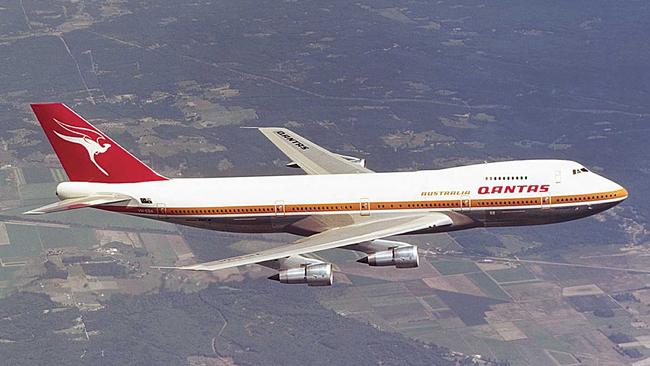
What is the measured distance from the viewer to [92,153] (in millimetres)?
93625

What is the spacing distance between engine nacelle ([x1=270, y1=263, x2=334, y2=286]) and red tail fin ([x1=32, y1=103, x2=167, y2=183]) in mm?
17064

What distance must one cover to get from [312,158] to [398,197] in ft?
51.9

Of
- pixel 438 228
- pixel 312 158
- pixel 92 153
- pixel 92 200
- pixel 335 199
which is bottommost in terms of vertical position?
pixel 92 200

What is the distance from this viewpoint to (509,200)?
87.1 m

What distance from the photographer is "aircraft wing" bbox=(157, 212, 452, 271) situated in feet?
272

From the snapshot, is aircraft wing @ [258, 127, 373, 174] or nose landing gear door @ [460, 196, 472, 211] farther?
aircraft wing @ [258, 127, 373, 174]

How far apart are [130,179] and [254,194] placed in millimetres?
11999

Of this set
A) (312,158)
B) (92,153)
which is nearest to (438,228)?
(312,158)

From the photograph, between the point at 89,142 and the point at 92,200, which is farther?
the point at 89,142

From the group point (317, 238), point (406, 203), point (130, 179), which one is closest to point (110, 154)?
point (130, 179)

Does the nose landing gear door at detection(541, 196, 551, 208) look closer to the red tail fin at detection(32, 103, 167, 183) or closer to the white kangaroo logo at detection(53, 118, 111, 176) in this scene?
the red tail fin at detection(32, 103, 167, 183)

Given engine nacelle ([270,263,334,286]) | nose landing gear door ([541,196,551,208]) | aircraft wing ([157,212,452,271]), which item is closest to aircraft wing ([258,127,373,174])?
aircraft wing ([157,212,452,271])

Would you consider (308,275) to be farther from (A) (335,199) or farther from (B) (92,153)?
(B) (92,153)

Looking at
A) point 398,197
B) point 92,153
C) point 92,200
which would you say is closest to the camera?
point 398,197
